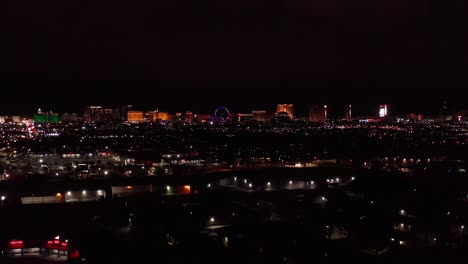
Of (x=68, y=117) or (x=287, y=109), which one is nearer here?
(x=287, y=109)

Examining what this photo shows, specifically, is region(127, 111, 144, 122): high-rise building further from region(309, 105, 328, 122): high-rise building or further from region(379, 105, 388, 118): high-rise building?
region(379, 105, 388, 118): high-rise building

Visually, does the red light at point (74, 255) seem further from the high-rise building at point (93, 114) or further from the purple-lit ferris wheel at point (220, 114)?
the high-rise building at point (93, 114)

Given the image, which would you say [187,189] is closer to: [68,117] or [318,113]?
[318,113]

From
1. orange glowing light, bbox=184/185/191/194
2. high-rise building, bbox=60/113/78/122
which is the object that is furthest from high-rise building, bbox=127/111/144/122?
orange glowing light, bbox=184/185/191/194

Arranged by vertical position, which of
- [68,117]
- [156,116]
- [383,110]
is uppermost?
[68,117]

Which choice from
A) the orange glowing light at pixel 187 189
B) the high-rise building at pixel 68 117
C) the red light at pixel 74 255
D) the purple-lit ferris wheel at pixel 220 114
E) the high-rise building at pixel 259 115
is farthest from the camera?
the high-rise building at pixel 68 117

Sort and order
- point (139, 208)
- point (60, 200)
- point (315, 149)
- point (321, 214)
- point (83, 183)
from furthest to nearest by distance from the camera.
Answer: point (315, 149) → point (83, 183) → point (60, 200) → point (139, 208) → point (321, 214)

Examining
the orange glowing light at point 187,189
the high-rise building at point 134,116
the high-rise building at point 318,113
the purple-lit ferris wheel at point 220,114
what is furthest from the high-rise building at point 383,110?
the orange glowing light at point 187,189

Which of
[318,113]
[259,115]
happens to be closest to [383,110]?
[318,113]

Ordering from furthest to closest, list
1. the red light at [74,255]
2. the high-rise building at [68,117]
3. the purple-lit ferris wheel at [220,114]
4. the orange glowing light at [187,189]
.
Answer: the high-rise building at [68,117] < the purple-lit ferris wheel at [220,114] < the orange glowing light at [187,189] < the red light at [74,255]

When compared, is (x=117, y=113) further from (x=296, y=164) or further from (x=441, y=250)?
(x=441, y=250)

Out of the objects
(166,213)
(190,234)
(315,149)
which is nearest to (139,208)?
(166,213)
